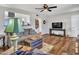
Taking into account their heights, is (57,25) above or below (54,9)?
below

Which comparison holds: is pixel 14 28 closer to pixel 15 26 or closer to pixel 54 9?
pixel 15 26

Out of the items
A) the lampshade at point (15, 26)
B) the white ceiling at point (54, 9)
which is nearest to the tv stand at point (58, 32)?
the white ceiling at point (54, 9)

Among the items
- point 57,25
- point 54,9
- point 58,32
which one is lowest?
point 58,32

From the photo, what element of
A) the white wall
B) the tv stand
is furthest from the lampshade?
the tv stand

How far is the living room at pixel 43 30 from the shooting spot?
2.16 metres

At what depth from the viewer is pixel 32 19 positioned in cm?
221

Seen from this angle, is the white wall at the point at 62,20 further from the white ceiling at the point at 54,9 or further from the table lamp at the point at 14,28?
the table lamp at the point at 14,28

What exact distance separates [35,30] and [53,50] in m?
0.43

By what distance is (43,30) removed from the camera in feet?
7.25

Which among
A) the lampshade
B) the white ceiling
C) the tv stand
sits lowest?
the tv stand

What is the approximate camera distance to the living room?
216 cm

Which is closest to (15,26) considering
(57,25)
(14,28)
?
(14,28)

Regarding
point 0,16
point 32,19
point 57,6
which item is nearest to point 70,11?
point 57,6

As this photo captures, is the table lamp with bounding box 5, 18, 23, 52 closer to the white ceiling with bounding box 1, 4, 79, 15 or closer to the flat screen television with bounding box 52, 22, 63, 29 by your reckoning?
the white ceiling with bounding box 1, 4, 79, 15
